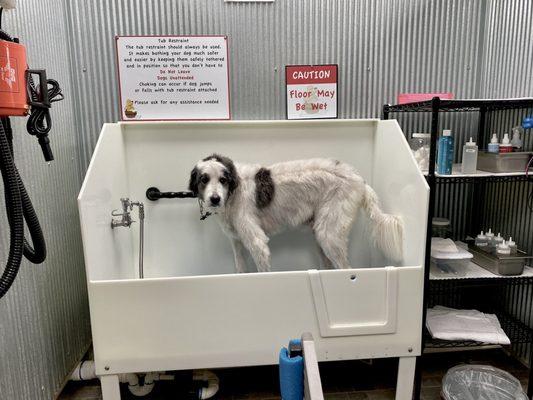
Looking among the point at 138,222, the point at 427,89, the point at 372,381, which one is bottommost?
the point at 372,381

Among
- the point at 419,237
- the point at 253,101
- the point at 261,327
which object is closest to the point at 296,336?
the point at 261,327

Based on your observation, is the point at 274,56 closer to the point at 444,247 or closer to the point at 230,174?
the point at 230,174

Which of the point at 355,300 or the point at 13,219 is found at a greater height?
the point at 13,219

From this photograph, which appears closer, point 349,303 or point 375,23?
point 349,303

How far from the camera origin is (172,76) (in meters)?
2.20

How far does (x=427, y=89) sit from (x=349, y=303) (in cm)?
145

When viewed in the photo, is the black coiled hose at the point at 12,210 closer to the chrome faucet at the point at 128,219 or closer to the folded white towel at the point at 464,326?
the chrome faucet at the point at 128,219

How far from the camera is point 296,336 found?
1.64m

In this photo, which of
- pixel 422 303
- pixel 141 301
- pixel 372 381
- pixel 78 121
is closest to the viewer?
pixel 141 301

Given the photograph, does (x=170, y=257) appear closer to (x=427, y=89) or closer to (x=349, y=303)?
(x=349, y=303)

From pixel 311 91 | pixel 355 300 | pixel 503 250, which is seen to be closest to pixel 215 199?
pixel 355 300

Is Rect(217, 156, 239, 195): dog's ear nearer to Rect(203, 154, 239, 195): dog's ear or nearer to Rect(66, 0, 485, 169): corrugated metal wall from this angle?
Rect(203, 154, 239, 195): dog's ear

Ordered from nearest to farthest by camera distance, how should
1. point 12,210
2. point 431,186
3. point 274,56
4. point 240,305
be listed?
point 12,210, point 240,305, point 431,186, point 274,56

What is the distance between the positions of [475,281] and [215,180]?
1382mm
